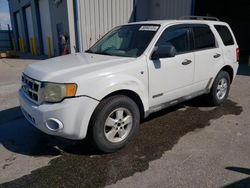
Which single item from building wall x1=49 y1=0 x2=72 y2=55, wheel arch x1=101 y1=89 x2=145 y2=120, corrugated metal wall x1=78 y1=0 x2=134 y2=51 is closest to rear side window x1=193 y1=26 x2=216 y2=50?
wheel arch x1=101 y1=89 x2=145 y2=120

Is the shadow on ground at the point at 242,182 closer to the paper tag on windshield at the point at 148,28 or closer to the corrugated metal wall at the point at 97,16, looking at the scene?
the paper tag on windshield at the point at 148,28

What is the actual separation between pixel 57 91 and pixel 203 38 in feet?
10.0

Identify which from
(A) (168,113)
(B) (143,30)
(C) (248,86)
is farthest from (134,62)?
(C) (248,86)

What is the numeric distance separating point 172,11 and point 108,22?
3.27m

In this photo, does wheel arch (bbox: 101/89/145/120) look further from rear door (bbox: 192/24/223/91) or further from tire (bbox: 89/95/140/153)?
rear door (bbox: 192/24/223/91)

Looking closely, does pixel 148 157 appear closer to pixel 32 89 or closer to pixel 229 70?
pixel 32 89

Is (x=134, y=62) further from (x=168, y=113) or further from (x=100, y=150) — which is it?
(x=168, y=113)

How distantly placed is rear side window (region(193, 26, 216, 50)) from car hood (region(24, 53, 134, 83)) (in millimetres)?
1645

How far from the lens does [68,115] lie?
2830mm

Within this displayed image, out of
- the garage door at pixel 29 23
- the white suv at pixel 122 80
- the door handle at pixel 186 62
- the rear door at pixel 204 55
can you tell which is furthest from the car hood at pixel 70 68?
the garage door at pixel 29 23

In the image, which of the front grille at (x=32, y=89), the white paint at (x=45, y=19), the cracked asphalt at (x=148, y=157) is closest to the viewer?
the cracked asphalt at (x=148, y=157)

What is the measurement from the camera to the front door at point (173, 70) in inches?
144

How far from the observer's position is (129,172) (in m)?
2.92

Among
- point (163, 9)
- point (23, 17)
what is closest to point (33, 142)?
point (163, 9)
